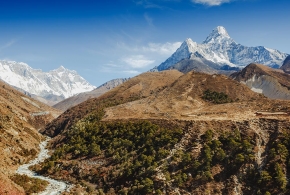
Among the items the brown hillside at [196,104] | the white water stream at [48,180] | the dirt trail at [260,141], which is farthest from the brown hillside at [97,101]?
the dirt trail at [260,141]

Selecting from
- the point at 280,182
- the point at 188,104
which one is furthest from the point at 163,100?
the point at 280,182

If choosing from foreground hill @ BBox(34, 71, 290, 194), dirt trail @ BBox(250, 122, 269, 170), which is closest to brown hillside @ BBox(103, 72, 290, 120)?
foreground hill @ BBox(34, 71, 290, 194)

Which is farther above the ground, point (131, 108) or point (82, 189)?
point (131, 108)

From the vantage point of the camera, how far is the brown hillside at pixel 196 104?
85.6 metres

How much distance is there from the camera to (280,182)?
164 feet

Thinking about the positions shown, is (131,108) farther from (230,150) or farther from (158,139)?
(230,150)

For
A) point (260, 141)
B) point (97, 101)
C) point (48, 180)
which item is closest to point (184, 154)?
point (260, 141)

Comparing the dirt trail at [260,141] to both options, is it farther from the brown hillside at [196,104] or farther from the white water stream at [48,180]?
the white water stream at [48,180]

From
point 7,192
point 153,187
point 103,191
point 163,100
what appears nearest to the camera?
point 7,192

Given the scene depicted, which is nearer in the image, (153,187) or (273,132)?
(153,187)

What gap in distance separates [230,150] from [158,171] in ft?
56.5

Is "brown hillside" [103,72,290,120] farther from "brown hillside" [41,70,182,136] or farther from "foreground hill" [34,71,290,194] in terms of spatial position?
"brown hillside" [41,70,182,136]

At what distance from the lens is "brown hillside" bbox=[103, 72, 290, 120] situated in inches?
3369

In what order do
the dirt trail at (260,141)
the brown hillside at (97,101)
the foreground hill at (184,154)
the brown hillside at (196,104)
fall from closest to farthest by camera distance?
the foreground hill at (184,154), the dirt trail at (260,141), the brown hillside at (196,104), the brown hillside at (97,101)
